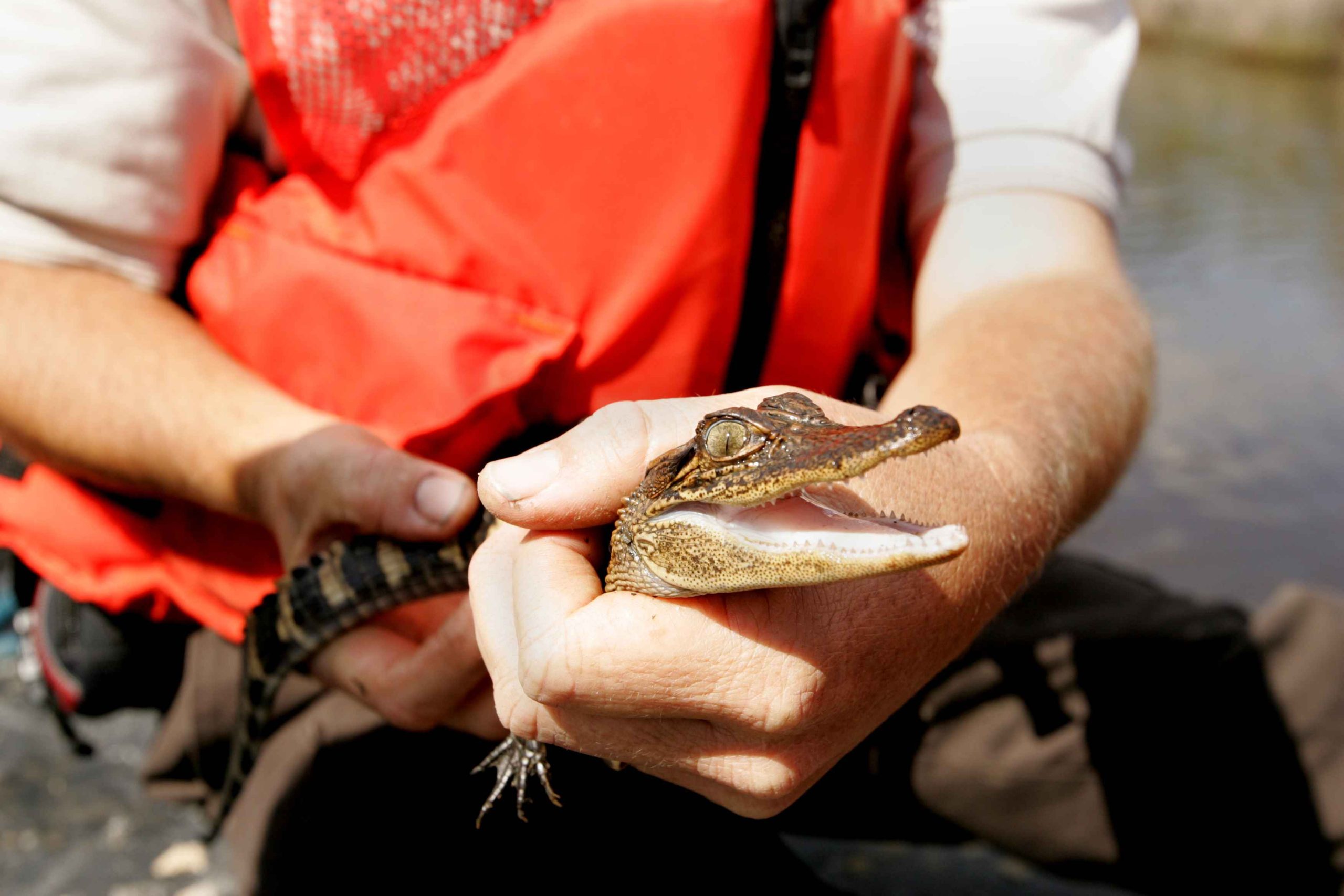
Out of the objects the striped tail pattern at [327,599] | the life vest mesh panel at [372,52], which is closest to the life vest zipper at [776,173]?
the life vest mesh panel at [372,52]

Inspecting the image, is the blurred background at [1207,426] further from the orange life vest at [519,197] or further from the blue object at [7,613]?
the orange life vest at [519,197]

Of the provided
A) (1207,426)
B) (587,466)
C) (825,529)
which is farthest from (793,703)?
(1207,426)

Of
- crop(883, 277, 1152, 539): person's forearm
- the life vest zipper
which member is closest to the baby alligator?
crop(883, 277, 1152, 539): person's forearm

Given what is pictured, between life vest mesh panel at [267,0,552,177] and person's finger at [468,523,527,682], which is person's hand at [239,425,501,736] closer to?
person's finger at [468,523,527,682]

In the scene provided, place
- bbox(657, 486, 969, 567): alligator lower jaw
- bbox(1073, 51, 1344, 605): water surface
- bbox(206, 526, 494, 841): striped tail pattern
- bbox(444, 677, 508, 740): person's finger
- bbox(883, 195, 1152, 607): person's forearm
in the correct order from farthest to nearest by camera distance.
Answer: bbox(1073, 51, 1344, 605): water surface < bbox(206, 526, 494, 841): striped tail pattern < bbox(444, 677, 508, 740): person's finger < bbox(883, 195, 1152, 607): person's forearm < bbox(657, 486, 969, 567): alligator lower jaw

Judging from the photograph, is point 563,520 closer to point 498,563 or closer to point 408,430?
point 498,563

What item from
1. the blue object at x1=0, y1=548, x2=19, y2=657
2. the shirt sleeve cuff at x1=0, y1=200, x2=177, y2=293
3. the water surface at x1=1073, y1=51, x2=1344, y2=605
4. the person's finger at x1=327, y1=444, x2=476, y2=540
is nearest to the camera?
the person's finger at x1=327, y1=444, x2=476, y2=540

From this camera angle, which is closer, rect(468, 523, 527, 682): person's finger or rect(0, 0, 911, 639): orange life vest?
rect(468, 523, 527, 682): person's finger
